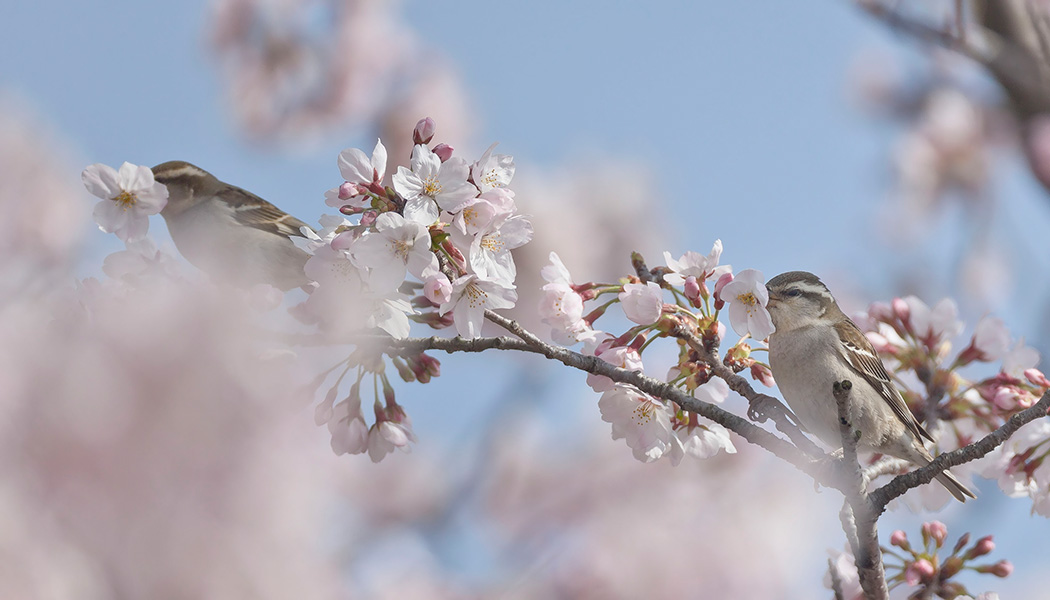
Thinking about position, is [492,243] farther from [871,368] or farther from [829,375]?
[871,368]

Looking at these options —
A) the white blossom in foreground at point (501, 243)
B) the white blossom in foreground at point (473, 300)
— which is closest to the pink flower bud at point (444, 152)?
the white blossom in foreground at point (501, 243)

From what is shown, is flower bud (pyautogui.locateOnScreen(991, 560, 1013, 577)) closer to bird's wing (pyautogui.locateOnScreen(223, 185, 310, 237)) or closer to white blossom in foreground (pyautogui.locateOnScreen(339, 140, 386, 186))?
white blossom in foreground (pyautogui.locateOnScreen(339, 140, 386, 186))

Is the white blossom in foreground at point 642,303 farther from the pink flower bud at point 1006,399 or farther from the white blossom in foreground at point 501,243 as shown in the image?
the pink flower bud at point 1006,399

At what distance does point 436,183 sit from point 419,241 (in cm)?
17

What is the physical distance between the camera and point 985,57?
322cm

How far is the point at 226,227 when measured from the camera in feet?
12.2

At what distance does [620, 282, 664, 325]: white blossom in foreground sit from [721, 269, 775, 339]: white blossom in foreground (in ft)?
0.55

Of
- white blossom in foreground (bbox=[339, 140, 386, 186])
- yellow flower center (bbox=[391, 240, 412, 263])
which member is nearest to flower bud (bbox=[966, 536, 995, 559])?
yellow flower center (bbox=[391, 240, 412, 263])

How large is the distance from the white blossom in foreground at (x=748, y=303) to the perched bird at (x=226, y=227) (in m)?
1.85

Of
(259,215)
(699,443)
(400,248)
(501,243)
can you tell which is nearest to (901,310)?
(699,443)

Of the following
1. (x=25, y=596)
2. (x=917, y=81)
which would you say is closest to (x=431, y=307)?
(x=25, y=596)

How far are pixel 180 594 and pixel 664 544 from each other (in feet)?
15.1

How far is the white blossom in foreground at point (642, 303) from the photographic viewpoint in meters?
2.22

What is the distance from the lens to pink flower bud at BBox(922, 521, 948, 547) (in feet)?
8.74
